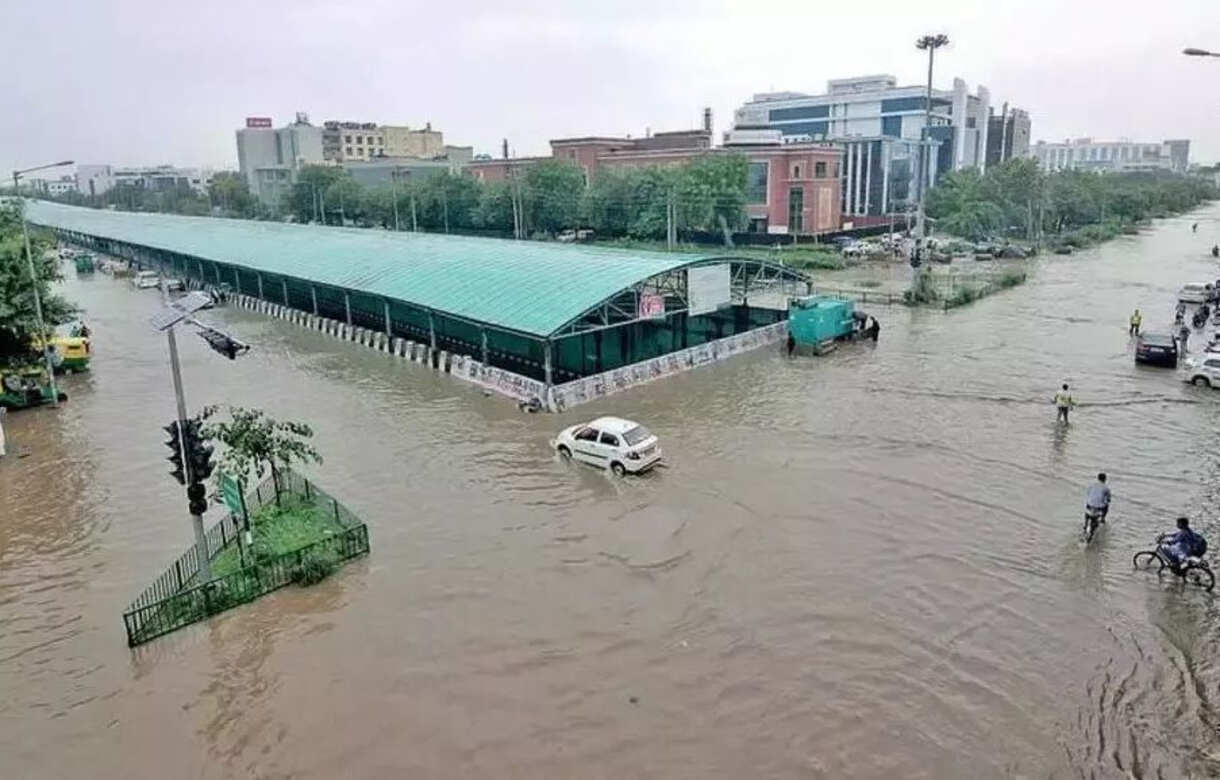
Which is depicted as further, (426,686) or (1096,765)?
(426,686)

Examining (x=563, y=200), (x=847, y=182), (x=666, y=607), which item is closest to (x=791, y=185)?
(x=847, y=182)

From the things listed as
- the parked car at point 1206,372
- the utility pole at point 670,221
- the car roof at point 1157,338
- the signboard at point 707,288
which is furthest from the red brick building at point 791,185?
the parked car at point 1206,372

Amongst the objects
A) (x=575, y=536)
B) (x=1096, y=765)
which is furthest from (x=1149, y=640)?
(x=575, y=536)

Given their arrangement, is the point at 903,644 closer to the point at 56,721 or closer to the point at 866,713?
the point at 866,713

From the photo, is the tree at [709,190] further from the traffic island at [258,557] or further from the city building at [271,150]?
the city building at [271,150]

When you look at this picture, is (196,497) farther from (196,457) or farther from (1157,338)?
(1157,338)
